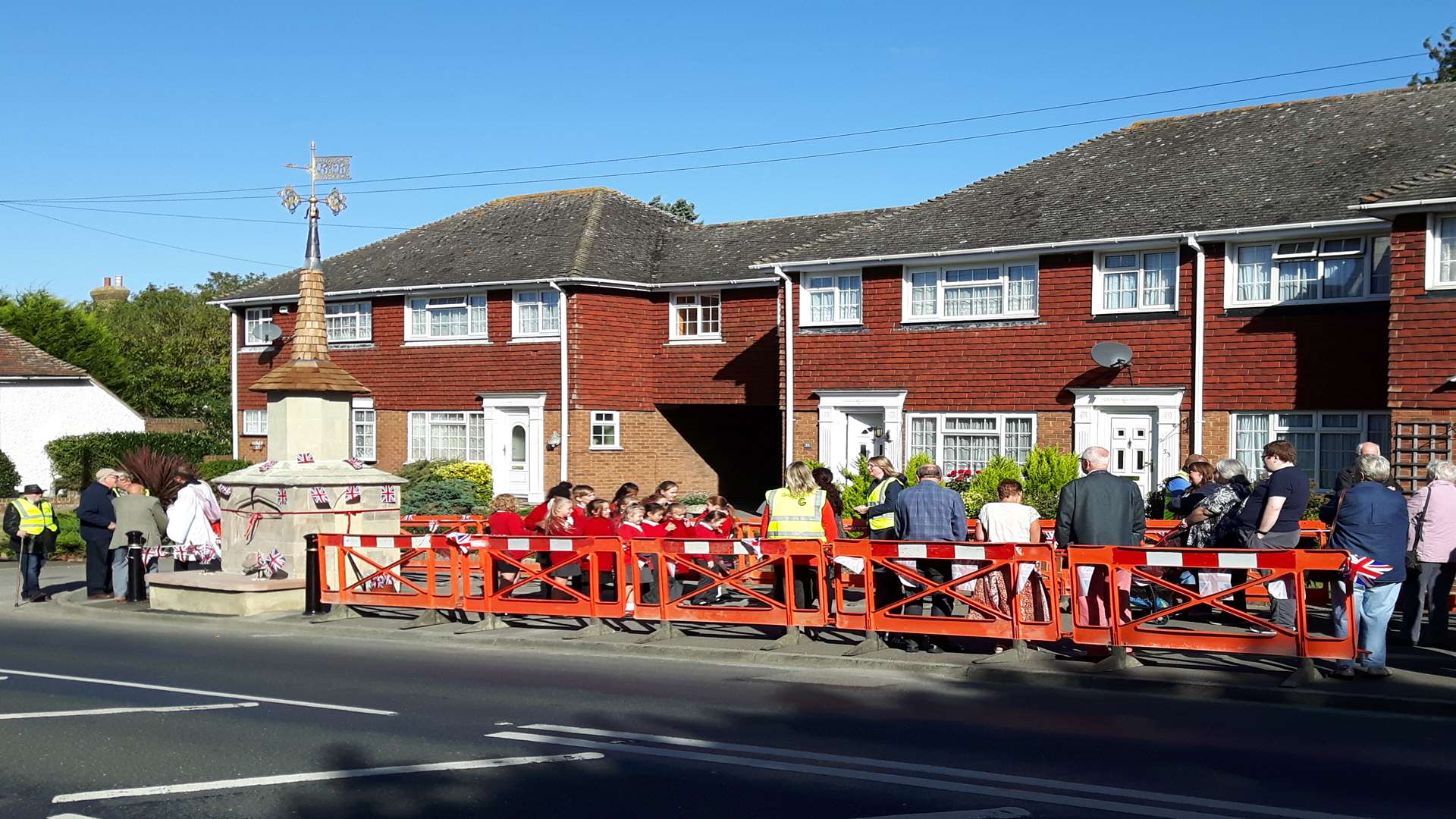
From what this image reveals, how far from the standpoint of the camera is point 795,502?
13289 mm

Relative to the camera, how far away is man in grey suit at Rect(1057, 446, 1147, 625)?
11.6 metres

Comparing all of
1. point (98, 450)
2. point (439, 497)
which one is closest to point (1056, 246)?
point (439, 497)

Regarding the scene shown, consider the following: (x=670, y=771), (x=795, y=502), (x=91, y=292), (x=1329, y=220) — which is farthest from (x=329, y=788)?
(x=91, y=292)

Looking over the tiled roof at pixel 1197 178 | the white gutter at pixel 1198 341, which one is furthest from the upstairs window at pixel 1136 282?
the tiled roof at pixel 1197 178

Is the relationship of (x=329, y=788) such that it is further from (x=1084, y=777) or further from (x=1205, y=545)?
(x=1205, y=545)

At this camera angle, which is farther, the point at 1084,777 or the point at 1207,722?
the point at 1207,722

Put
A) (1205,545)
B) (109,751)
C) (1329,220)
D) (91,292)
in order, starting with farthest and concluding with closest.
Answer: (91,292) → (1329,220) → (1205,545) → (109,751)

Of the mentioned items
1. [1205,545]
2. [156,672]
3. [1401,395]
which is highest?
[1401,395]

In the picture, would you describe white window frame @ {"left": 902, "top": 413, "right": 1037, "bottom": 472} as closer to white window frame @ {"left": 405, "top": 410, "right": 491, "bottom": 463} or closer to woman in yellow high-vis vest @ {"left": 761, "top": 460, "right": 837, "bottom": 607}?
white window frame @ {"left": 405, "top": 410, "right": 491, "bottom": 463}

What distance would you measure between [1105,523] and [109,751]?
24.5 feet

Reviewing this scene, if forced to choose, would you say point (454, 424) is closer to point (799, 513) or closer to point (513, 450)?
point (513, 450)

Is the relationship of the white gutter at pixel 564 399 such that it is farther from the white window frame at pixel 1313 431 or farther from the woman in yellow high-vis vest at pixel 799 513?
the woman in yellow high-vis vest at pixel 799 513

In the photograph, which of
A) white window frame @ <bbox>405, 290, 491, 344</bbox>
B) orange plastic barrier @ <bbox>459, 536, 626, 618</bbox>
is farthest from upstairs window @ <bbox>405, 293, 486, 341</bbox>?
orange plastic barrier @ <bbox>459, 536, 626, 618</bbox>

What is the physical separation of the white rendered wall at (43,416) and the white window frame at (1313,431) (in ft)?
104
